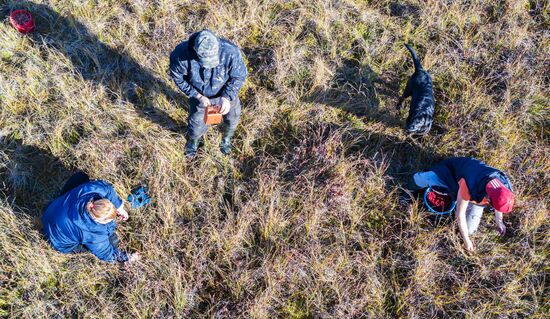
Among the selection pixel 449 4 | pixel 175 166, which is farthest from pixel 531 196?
pixel 175 166

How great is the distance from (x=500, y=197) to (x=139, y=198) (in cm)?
300

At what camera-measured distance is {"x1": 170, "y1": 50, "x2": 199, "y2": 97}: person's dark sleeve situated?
9.22 ft

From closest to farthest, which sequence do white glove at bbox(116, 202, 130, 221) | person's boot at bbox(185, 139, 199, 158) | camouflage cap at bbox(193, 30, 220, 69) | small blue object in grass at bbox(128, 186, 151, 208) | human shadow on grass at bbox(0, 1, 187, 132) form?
camouflage cap at bbox(193, 30, 220, 69)
white glove at bbox(116, 202, 130, 221)
small blue object in grass at bbox(128, 186, 151, 208)
person's boot at bbox(185, 139, 199, 158)
human shadow on grass at bbox(0, 1, 187, 132)

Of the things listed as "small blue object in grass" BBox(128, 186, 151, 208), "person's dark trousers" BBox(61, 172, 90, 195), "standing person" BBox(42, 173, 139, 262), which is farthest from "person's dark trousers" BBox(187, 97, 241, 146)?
"person's dark trousers" BBox(61, 172, 90, 195)

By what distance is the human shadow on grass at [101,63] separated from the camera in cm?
391

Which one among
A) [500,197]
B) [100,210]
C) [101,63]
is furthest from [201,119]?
[500,197]

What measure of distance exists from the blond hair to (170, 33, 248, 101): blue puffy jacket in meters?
1.06

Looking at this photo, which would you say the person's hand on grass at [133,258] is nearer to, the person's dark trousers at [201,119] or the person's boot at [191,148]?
the person's boot at [191,148]

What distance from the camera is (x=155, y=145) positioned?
3574 mm

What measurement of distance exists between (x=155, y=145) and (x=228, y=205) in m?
0.94

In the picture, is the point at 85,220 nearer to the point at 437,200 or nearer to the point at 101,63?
the point at 101,63

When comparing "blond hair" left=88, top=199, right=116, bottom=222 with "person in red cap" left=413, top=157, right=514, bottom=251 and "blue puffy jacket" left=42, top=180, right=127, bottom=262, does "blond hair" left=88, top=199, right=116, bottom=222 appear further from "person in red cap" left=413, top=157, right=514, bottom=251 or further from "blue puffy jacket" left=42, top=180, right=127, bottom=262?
"person in red cap" left=413, top=157, right=514, bottom=251

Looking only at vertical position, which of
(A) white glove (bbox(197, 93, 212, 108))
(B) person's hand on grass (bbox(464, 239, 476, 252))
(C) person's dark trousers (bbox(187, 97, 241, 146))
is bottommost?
(B) person's hand on grass (bbox(464, 239, 476, 252))

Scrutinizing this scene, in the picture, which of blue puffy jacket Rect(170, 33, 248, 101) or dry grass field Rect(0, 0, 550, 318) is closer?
blue puffy jacket Rect(170, 33, 248, 101)
